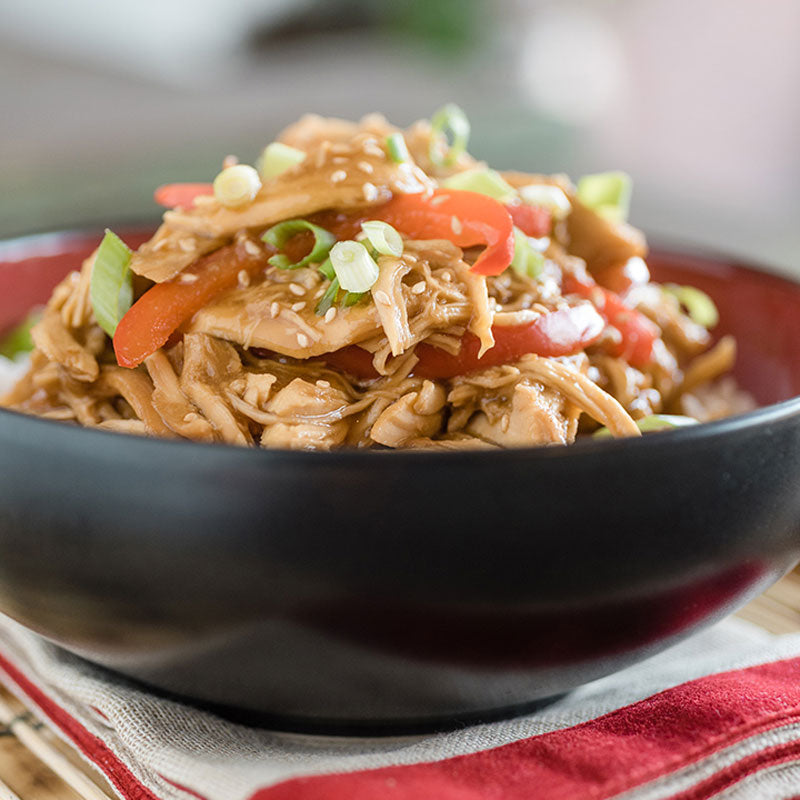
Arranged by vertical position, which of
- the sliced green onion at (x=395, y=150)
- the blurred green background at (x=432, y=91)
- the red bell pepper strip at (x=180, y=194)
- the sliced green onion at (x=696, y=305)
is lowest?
the blurred green background at (x=432, y=91)

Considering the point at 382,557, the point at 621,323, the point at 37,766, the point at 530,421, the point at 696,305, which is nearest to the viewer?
the point at 382,557

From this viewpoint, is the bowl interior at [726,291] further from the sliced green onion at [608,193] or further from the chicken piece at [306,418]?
the chicken piece at [306,418]

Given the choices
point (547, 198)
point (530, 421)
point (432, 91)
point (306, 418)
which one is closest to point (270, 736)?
point (306, 418)

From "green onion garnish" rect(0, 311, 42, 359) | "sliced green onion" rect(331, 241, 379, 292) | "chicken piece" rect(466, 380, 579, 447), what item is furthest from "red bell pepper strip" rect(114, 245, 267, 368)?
"green onion garnish" rect(0, 311, 42, 359)

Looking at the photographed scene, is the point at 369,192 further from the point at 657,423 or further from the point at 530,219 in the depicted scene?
the point at 657,423

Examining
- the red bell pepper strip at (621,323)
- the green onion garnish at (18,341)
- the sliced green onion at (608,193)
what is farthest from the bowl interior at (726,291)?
the red bell pepper strip at (621,323)

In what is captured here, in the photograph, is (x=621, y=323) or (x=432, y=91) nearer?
(x=621, y=323)
